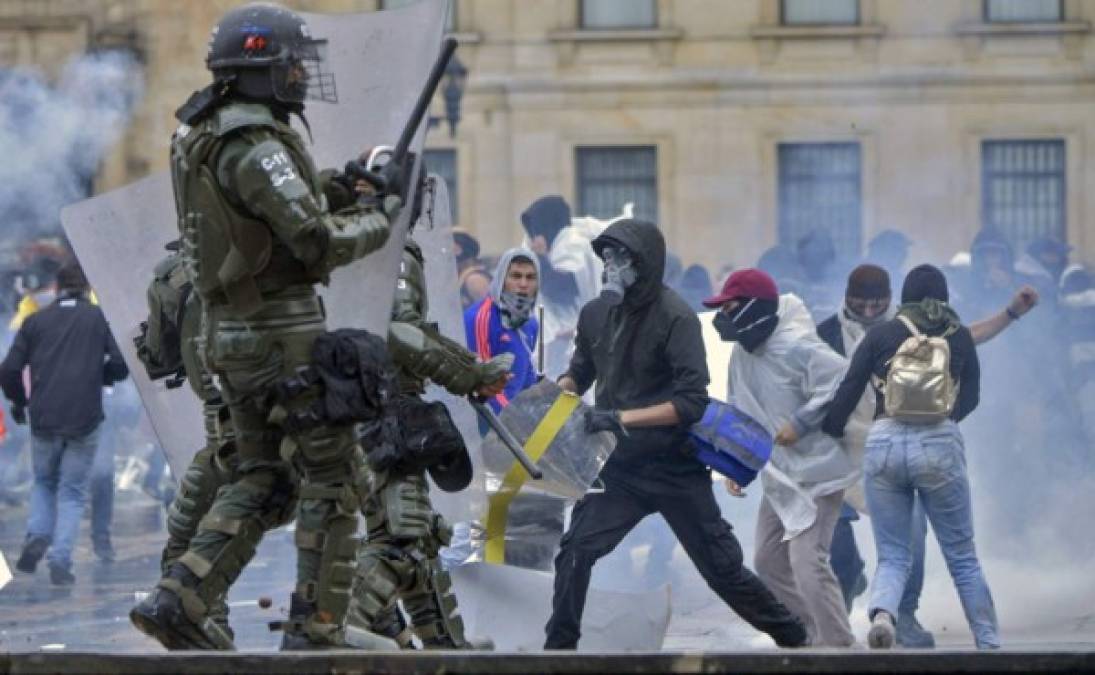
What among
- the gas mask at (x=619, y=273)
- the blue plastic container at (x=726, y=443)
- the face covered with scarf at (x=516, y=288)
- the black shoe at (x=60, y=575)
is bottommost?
the black shoe at (x=60, y=575)

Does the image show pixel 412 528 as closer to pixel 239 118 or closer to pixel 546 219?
pixel 239 118

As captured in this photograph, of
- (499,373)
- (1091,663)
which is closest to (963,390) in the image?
(499,373)

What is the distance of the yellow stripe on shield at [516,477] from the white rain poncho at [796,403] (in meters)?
1.40

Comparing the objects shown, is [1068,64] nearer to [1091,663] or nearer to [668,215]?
[668,215]

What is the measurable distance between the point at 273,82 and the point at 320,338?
0.73 m

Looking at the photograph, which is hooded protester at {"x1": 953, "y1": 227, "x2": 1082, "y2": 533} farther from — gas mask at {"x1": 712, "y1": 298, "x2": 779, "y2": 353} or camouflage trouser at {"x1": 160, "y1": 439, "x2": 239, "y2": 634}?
camouflage trouser at {"x1": 160, "y1": 439, "x2": 239, "y2": 634}

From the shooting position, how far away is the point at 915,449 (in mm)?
11625

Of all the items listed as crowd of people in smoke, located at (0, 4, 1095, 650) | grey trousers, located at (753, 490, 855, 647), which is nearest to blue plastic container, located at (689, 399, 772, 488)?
crowd of people in smoke, located at (0, 4, 1095, 650)

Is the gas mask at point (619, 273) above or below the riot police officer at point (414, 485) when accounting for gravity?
above

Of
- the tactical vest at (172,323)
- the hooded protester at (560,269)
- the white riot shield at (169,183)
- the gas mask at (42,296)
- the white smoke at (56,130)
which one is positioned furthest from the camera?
the white smoke at (56,130)

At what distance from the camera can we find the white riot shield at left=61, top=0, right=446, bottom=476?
10.5 meters

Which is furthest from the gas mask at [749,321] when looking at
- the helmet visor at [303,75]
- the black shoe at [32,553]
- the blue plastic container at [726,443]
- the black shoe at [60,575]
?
the black shoe at [32,553]

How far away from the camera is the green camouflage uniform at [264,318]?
8.51 m

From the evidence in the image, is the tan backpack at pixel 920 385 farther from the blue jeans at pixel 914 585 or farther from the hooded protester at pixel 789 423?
the blue jeans at pixel 914 585
